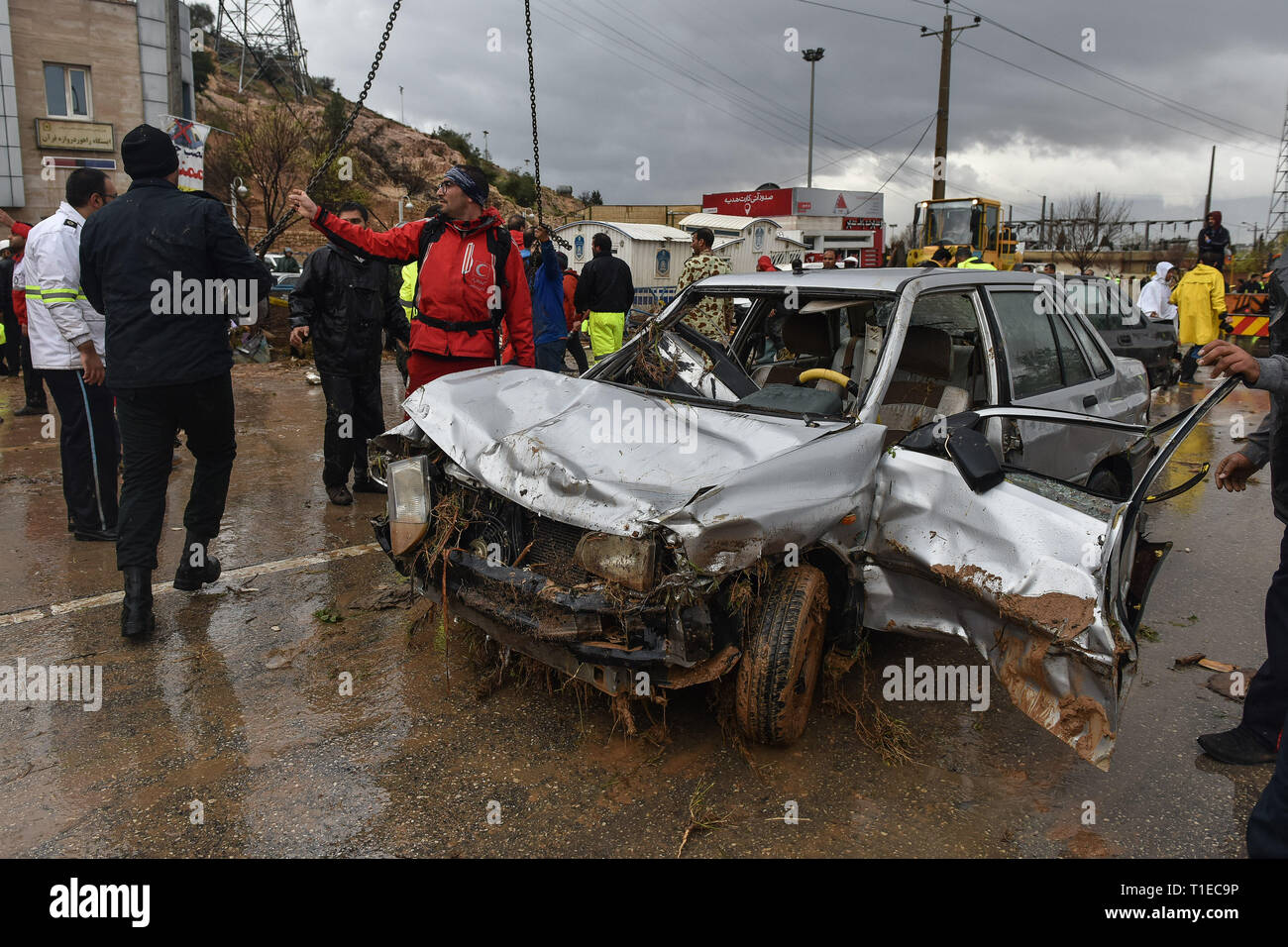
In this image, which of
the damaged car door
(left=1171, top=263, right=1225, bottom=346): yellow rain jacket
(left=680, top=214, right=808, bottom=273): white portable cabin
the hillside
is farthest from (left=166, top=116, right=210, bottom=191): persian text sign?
(left=680, top=214, right=808, bottom=273): white portable cabin

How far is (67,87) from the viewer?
20734 millimetres

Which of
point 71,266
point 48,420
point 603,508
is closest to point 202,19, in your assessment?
point 48,420

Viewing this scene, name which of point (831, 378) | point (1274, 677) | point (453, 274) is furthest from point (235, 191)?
point (1274, 677)

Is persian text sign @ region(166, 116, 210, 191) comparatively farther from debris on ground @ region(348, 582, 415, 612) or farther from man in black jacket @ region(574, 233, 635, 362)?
debris on ground @ region(348, 582, 415, 612)

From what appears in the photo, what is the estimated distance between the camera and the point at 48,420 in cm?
842

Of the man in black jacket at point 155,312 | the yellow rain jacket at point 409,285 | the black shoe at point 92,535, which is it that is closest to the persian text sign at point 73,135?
the yellow rain jacket at point 409,285

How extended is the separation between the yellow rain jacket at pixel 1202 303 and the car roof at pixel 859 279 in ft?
25.8

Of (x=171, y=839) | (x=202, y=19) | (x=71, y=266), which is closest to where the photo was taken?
(x=171, y=839)

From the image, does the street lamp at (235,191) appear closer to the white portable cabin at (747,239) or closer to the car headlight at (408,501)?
the white portable cabin at (747,239)

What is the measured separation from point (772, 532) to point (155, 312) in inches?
116
